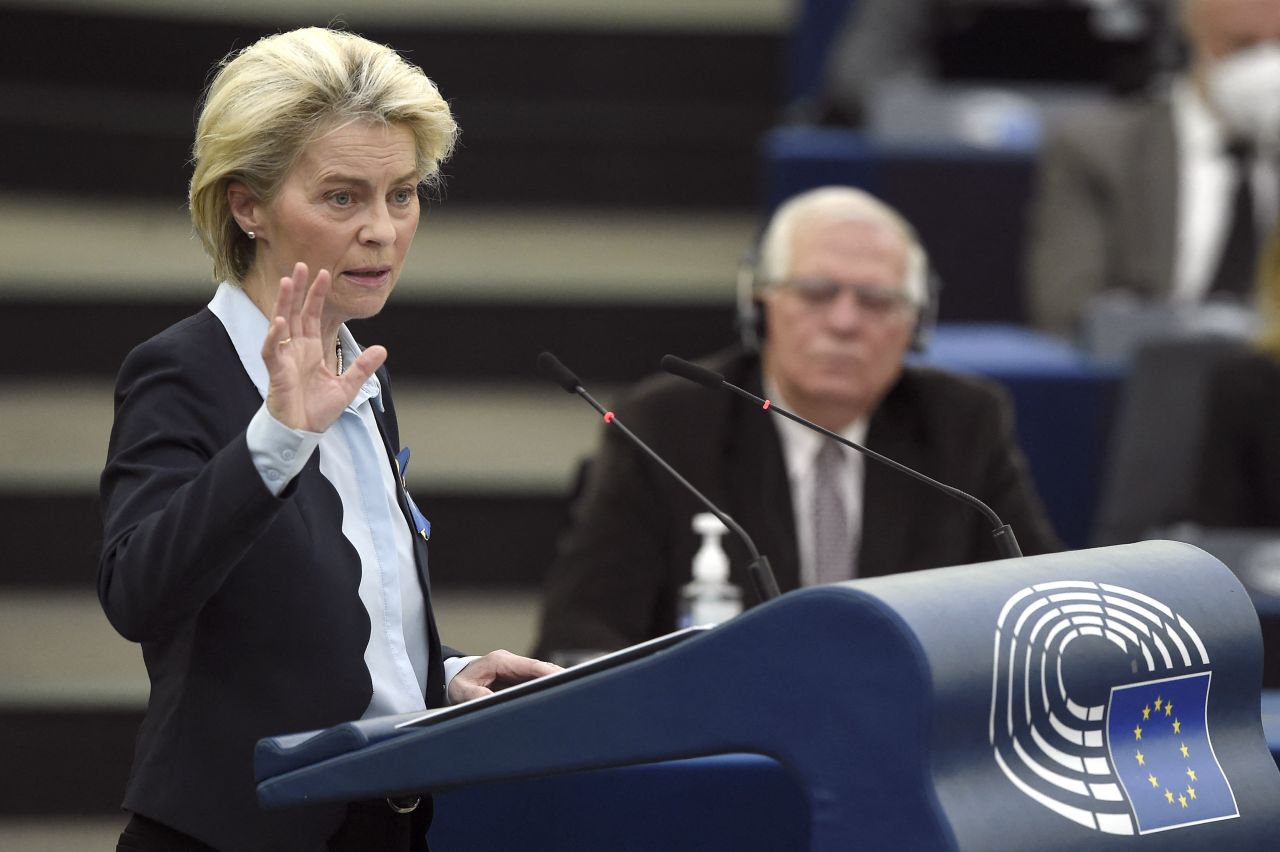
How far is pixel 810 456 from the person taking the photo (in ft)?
8.04

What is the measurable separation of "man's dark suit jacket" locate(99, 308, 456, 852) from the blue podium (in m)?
0.04

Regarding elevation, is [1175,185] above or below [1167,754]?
above

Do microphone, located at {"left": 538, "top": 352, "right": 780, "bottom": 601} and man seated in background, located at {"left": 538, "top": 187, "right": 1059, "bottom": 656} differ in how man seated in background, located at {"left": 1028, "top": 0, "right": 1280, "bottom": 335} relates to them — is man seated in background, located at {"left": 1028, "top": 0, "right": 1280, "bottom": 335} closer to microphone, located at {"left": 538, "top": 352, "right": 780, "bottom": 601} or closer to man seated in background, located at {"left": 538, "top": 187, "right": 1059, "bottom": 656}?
man seated in background, located at {"left": 538, "top": 187, "right": 1059, "bottom": 656}

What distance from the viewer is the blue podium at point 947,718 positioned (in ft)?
3.25

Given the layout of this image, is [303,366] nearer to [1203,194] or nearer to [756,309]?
[756,309]

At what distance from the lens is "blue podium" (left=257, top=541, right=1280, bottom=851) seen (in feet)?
3.25

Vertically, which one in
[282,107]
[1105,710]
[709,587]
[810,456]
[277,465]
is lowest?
[709,587]

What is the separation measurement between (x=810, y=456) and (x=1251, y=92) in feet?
5.27

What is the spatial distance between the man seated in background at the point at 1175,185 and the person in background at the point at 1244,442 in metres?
0.61

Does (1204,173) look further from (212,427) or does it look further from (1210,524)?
(212,427)

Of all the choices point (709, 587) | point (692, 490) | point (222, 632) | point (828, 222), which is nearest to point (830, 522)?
point (709, 587)

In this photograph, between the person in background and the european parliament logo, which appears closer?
the european parliament logo

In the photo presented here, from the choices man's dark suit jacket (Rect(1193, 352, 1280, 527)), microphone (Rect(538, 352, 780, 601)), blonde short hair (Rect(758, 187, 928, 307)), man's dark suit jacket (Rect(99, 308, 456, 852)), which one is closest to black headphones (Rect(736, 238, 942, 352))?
blonde short hair (Rect(758, 187, 928, 307))

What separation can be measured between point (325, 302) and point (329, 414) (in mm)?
136
